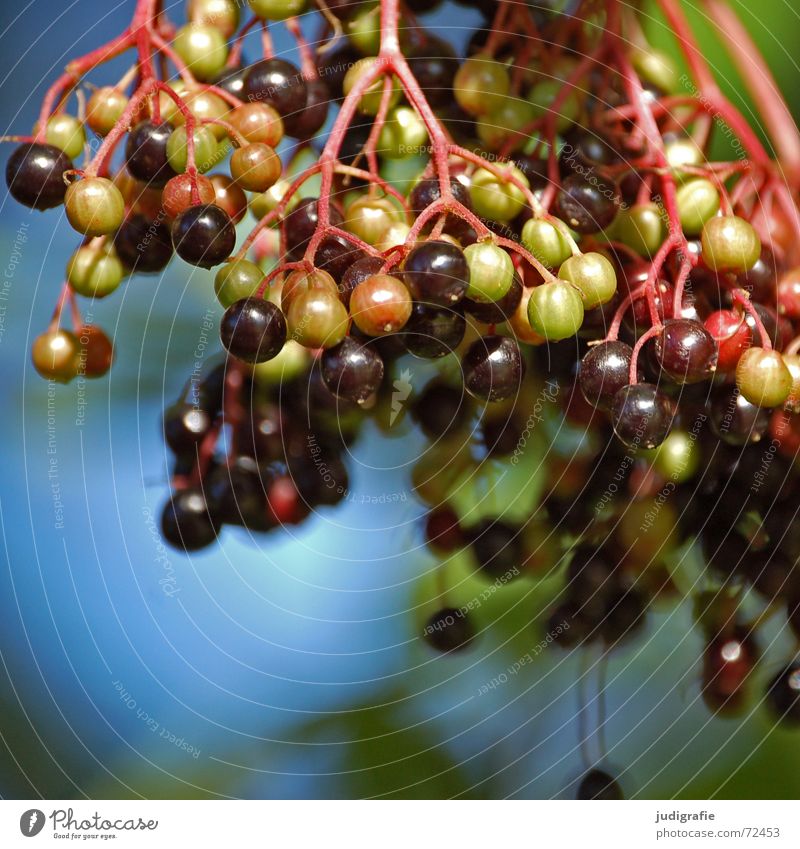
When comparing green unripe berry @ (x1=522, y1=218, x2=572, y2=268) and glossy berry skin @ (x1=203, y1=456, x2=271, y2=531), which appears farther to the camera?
glossy berry skin @ (x1=203, y1=456, x2=271, y2=531)

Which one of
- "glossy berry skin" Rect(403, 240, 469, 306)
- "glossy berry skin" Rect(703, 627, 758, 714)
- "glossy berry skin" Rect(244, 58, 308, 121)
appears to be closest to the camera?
"glossy berry skin" Rect(403, 240, 469, 306)

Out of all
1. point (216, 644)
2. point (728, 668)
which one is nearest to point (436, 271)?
point (728, 668)

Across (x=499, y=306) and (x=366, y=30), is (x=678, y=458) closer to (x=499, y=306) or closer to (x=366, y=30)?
(x=499, y=306)

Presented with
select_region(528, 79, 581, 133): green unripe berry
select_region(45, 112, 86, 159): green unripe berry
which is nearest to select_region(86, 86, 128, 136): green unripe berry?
select_region(45, 112, 86, 159): green unripe berry

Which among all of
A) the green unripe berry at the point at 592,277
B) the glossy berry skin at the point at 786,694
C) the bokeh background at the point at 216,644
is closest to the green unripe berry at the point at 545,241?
the green unripe berry at the point at 592,277

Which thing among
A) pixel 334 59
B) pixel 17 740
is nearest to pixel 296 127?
pixel 334 59

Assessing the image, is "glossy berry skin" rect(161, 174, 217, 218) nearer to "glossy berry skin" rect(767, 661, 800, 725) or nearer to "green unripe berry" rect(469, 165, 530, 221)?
"green unripe berry" rect(469, 165, 530, 221)

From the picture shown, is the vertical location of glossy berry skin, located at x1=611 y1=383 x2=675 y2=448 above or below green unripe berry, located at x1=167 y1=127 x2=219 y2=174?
below

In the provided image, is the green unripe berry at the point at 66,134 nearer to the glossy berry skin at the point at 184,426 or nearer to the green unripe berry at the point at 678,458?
the glossy berry skin at the point at 184,426
